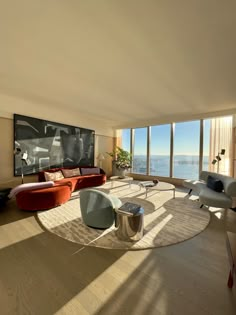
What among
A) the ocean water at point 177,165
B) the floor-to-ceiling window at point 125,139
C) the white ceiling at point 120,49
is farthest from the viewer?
the floor-to-ceiling window at point 125,139

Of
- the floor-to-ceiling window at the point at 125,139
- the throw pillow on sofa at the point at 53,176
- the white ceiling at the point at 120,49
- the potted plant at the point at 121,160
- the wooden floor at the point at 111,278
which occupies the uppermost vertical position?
the white ceiling at the point at 120,49

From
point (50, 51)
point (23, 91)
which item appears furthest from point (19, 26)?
point (23, 91)

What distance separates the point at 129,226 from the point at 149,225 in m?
0.69

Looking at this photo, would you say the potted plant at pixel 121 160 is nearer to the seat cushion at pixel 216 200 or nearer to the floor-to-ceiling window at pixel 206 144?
the floor-to-ceiling window at pixel 206 144

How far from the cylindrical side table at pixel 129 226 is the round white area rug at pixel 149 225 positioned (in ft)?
0.26

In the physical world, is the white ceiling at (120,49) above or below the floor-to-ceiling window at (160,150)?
above

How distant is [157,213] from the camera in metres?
3.45

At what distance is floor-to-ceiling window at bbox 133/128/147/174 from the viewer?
7.88 m

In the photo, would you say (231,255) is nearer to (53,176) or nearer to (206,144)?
(53,176)

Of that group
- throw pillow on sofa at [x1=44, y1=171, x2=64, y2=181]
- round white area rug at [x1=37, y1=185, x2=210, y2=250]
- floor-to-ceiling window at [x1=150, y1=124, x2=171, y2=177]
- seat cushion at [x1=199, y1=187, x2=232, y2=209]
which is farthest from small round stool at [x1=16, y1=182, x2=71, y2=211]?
floor-to-ceiling window at [x1=150, y1=124, x2=171, y2=177]

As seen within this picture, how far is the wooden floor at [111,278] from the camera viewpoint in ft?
4.58

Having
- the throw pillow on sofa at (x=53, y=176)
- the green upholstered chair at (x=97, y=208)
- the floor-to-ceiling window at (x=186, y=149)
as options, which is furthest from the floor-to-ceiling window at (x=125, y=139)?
the green upholstered chair at (x=97, y=208)

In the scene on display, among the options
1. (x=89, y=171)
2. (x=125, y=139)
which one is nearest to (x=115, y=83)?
(x=89, y=171)

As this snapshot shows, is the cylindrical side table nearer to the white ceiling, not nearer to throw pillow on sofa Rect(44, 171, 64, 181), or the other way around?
the white ceiling
